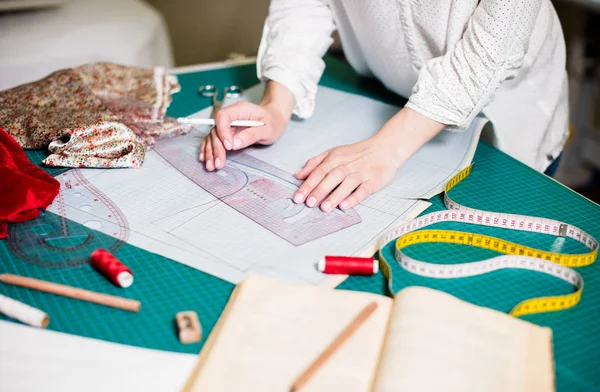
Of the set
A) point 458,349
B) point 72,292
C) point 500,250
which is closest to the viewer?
point 458,349

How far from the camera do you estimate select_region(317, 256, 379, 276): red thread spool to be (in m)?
0.85

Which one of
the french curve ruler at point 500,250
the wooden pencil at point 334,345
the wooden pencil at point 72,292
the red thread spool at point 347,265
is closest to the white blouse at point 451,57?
the french curve ruler at point 500,250

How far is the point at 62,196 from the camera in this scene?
103 cm

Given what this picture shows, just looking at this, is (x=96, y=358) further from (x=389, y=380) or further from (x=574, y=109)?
(x=574, y=109)

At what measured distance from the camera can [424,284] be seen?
0.85 m

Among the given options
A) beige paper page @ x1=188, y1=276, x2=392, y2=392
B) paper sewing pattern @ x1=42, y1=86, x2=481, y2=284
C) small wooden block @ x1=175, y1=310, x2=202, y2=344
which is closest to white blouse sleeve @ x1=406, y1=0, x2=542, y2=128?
paper sewing pattern @ x1=42, y1=86, x2=481, y2=284

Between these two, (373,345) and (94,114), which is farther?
(94,114)

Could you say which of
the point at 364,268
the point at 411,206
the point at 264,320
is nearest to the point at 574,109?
the point at 411,206

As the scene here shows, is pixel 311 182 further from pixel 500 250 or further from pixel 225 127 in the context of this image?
pixel 500 250

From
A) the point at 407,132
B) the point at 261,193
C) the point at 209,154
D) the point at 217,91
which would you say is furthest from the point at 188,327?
the point at 217,91

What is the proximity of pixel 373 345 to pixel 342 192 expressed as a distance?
0.35 m

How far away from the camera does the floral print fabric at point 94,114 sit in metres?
1.12

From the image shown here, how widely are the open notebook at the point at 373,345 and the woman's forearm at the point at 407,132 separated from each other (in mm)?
388

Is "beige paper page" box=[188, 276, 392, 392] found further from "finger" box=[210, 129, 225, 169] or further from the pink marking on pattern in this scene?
"finger" box=[210, 129, 225, 169]
